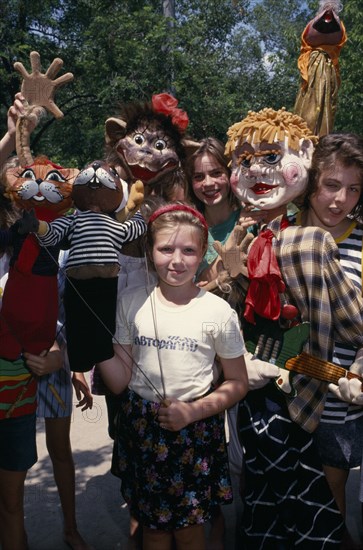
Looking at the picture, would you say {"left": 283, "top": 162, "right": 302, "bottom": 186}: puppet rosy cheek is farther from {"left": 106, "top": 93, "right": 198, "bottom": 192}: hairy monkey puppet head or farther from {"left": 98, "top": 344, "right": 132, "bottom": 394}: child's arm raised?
{"left": 98, "top": 344, "right": 132, "bottom": 394}: child's arm raised

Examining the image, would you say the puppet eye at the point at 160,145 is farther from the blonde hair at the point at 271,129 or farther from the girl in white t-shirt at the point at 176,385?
the girl in white t-shirt at the point at 176,385

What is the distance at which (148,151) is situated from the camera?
2.56 meters

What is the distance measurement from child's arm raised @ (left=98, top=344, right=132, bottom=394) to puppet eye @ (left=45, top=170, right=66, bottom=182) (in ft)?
2.18

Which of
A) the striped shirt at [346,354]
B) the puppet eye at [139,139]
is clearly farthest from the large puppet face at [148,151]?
the striped shirt at [346,354]

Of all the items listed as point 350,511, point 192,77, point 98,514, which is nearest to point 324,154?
point 350,511

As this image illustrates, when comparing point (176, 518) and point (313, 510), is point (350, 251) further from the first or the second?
point (176, 518)

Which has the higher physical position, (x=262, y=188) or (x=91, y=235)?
(x=262, y=188)

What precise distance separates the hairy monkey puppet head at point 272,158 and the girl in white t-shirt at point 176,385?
352mm

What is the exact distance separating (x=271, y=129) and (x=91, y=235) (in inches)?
33.9

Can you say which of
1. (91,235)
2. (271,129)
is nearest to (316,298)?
(271,129)

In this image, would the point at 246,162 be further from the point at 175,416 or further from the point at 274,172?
the point at 175,416

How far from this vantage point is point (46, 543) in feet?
8.73

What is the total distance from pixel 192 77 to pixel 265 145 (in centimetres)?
671

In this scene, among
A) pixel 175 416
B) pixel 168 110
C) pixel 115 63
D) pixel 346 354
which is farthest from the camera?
pixel 115 63
